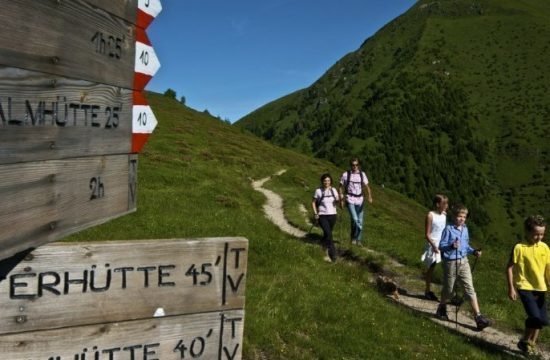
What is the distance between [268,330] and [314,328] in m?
A: 0.96

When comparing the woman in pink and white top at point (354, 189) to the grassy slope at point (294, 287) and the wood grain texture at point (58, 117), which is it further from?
the wood grain texture at point (58, 117)

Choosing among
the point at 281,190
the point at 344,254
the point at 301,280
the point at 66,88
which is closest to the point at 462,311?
the point at 301,280

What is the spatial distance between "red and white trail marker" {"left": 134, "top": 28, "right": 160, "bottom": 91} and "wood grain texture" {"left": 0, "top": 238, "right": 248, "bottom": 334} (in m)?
1.17

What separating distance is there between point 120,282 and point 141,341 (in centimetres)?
37

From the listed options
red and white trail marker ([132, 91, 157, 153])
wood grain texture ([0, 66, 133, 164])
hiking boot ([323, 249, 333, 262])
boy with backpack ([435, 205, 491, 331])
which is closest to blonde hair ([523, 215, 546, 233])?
boy with backpack ([435, 205, 491, 331])

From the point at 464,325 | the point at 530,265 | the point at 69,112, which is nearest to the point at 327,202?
the point at 464,325

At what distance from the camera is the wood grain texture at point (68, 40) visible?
2.35 meters

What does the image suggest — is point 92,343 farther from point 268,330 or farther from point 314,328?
point 314,328

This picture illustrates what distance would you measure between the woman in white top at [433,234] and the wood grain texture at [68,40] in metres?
11.7

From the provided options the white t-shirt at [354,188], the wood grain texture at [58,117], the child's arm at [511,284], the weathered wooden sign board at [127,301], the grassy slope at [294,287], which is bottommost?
the grassy slope at [294,287]

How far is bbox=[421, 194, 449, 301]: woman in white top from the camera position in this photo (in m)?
13.9

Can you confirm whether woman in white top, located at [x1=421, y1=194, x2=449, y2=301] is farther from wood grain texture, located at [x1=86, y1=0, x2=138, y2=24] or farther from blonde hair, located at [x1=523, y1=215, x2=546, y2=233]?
wood grain texture, located at [x1=86, y1=0, x2=138, y2=24]

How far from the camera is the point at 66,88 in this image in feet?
9.16

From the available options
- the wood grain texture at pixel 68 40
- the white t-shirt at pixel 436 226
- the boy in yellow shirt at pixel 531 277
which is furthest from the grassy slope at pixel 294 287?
the wood grain texture at pixel 68 40
